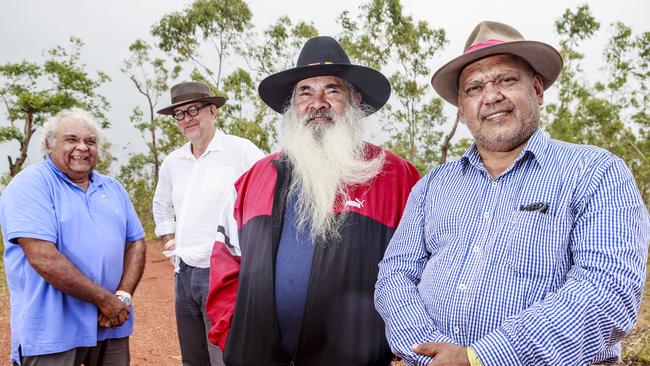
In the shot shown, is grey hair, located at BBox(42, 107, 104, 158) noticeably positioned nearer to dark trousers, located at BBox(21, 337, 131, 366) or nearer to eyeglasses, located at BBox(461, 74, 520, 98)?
dark trousers, located at BBox(21, 337, 131, 366)

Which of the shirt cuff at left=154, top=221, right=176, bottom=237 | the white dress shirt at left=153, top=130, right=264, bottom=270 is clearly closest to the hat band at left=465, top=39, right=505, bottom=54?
the white dress shirt at left=153, top=130, right=264, bottom=270

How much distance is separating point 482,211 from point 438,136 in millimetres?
15856

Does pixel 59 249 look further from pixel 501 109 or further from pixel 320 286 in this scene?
pixel 501 109

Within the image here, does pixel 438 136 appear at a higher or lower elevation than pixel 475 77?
higher

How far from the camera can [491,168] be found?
219 cm

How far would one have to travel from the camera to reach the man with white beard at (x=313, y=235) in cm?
229

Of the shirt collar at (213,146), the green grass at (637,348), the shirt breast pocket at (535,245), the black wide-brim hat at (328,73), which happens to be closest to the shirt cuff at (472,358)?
the shirt breast pocket at (535,245)

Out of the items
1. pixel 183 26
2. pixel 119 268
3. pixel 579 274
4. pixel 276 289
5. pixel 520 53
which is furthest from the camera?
pixel 183 26

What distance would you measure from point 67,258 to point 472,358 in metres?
2.28

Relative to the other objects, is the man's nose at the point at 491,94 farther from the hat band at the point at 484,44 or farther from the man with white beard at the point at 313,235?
the man with white beard at the point at 313,235

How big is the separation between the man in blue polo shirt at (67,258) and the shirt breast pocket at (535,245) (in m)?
2.31

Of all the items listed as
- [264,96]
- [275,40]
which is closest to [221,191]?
[264,96]

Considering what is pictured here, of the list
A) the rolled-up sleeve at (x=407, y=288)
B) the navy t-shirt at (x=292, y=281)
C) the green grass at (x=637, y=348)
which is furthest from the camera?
the green grass at (x=637, y=348)

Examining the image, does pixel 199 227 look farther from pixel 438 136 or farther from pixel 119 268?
pixel 438 136
